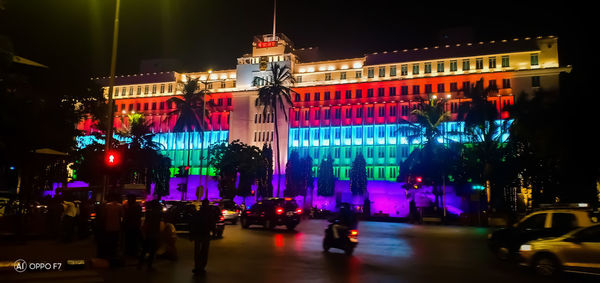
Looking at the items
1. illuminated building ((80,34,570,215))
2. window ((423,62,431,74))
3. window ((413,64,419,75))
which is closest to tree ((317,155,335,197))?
illuminated building ((80,34,570,215))

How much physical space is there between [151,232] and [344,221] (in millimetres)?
7324

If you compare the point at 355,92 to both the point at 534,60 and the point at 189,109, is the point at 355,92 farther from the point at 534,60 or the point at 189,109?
the point at 189,109

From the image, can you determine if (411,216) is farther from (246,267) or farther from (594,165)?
(246,267)

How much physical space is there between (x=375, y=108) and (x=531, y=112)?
50233mm

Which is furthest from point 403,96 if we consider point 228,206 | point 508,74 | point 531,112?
point 531,112

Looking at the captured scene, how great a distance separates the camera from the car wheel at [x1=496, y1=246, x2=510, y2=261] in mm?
15625

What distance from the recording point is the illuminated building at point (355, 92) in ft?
218

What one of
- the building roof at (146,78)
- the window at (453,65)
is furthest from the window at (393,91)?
the building roof at (146,78)

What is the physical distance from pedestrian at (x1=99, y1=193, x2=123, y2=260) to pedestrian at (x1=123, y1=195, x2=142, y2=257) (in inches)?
8.9

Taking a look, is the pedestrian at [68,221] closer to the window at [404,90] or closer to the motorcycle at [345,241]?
the motorcycle at [345,241]

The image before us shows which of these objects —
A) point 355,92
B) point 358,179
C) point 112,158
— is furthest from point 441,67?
point 112,158

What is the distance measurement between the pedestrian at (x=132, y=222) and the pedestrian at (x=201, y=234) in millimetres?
2495

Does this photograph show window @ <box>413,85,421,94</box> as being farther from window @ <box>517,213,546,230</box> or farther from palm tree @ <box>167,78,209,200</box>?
window @ <box>517,213,546,230</box>

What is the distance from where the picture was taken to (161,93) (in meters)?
88.4
